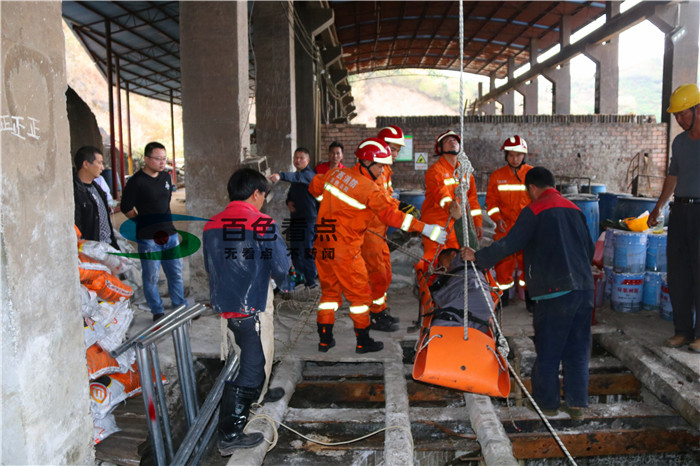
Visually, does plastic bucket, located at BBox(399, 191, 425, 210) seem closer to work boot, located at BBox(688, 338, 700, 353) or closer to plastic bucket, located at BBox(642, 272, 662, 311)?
plastic bucket, located at BBox(642, 272, 662, 311)

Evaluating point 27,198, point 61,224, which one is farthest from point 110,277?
point 27,198

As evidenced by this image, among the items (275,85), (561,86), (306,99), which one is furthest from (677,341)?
(561,86)

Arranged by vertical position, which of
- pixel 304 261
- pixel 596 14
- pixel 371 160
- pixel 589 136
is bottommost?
pixel 304 261

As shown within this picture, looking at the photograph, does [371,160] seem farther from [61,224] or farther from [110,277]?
[61,224]

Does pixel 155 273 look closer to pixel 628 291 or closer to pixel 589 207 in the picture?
pixel 628 291

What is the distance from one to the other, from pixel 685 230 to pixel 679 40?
974 centimetres

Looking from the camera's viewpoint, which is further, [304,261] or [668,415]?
[304,261]

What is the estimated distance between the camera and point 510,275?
5.55m

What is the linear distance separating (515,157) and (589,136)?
25.8ft

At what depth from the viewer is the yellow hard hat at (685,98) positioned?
4.05 meters

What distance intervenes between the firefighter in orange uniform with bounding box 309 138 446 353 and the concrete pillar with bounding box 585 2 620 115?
41.8 feet

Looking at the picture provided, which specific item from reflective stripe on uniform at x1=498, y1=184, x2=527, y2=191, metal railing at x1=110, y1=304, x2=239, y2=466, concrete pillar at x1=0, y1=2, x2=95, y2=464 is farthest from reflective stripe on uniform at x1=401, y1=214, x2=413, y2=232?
concrete pillar at x1=0, y1=2, x2=95, y2=464

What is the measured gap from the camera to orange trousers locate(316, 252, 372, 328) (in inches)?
172

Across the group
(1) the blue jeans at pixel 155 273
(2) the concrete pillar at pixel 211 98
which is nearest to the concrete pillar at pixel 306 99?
(2) the concrete pillar at pixel 211 98
